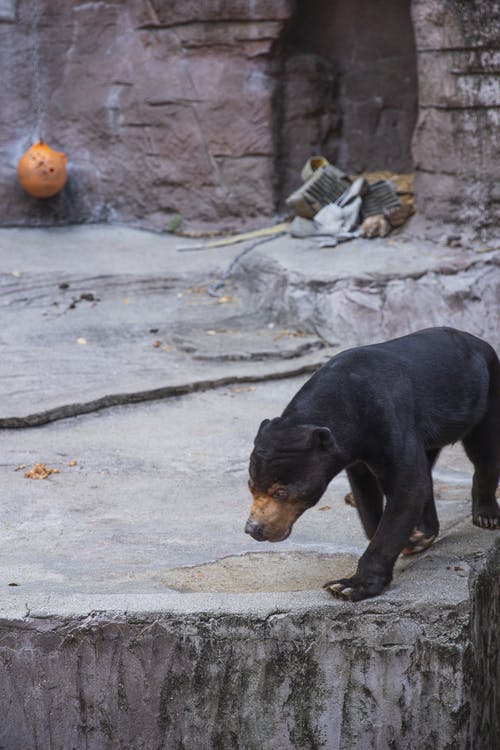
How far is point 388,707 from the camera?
12.2ft

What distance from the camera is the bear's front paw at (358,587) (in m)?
3.65

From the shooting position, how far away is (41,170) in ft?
33.7

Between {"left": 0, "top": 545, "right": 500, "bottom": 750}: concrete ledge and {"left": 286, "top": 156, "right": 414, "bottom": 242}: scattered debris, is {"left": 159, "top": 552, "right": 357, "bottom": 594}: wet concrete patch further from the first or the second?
{"left": 286, "top": 156, "right": 414, "bottom": 242}: scattered debris

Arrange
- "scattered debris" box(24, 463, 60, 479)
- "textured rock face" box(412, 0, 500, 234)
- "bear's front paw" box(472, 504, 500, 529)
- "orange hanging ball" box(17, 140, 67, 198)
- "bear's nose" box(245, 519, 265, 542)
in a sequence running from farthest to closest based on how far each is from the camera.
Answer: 1. "orange hanging ball" box(17, 140, 67, 198)
2. "textured rock face" box(412, 0, 500, 234)
3. "scattered debris" box(24, 463, 60, 479)
4. "bear's front paw" box(472, 504, 500, 529)
5. "bear's nose" box(245, 519, 265, 542)

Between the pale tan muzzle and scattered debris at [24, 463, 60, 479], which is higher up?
the pale tan muzzle

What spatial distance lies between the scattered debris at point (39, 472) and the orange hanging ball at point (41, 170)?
5349mm

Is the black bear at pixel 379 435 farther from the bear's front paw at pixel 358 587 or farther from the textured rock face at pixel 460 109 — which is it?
the textured rock face at pixel 460 109

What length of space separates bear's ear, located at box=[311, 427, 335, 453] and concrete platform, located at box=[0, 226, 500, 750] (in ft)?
1.92

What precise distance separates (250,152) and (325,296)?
2.74 meters

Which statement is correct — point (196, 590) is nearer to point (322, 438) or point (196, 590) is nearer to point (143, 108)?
point (322, 438)

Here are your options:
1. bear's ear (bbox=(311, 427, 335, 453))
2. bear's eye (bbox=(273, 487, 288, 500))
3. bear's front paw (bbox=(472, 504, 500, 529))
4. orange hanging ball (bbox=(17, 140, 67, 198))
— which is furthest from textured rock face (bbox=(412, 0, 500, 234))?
bear's eye (bbox=(273, 487, 288, 500))

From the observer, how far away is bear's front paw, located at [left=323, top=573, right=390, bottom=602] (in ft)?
12.0

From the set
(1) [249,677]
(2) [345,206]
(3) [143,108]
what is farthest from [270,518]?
(3) [143,108]

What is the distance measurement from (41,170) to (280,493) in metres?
7.48
